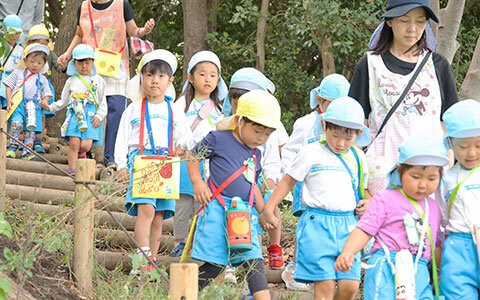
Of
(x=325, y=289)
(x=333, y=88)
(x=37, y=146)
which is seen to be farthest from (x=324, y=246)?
(x=37, y=146)

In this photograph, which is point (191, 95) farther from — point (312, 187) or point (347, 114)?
point (347, 114)

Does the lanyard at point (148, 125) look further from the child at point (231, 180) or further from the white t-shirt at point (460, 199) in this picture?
the white t-shirt at point (460, 199)

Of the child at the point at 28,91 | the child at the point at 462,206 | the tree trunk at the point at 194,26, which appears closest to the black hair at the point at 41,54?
the child at the point at 28,91

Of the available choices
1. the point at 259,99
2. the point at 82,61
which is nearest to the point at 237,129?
the point at 259,99

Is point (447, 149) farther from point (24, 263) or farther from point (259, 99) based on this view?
point (24, 263)

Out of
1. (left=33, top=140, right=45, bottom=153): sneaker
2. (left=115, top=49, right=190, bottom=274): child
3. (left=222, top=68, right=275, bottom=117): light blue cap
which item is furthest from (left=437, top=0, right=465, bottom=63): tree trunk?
(left=33, top=140, right=45, bottom=153): sneaker

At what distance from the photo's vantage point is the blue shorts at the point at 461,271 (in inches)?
158

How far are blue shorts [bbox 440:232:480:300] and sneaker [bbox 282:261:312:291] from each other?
1875 mm

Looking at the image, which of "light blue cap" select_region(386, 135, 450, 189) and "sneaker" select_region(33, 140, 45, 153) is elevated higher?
"sneaker" select_region(33, 140, 45, 153)

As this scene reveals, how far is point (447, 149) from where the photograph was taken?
4336mm

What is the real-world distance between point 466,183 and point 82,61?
509 cm

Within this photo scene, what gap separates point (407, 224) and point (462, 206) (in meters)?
0.33

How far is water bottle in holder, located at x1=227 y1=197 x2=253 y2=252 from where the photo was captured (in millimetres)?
4469

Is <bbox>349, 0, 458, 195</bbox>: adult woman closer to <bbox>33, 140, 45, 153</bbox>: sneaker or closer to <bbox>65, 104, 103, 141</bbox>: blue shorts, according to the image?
<bbox>65, 104, 103, 141</bbox>: blue shorts
